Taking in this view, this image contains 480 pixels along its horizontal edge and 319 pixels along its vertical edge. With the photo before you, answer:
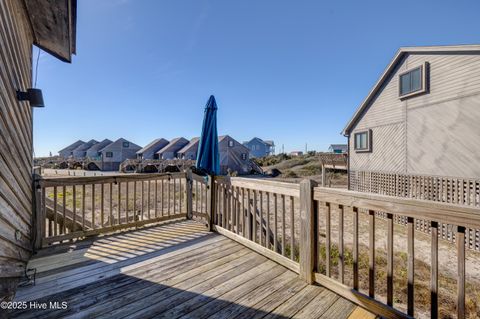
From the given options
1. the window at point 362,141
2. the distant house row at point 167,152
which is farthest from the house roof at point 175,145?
the window at point 362,141

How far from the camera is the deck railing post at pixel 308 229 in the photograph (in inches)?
93.5

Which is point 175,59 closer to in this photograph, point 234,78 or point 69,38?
point 234,78

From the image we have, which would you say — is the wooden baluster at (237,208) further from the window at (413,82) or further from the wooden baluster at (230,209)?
the window at (413,82)

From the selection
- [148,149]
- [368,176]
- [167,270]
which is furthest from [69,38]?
[148,149]

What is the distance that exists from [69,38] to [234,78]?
1324 centimetres

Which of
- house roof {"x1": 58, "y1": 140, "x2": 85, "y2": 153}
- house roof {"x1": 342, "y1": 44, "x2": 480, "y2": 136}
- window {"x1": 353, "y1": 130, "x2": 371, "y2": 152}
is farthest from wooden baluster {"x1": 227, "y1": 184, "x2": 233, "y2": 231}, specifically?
house roof {"x1": 58, "y1": 140, "x2": 85, "y2": 153}

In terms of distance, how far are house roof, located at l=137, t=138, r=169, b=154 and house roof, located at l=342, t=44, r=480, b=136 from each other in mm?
32297

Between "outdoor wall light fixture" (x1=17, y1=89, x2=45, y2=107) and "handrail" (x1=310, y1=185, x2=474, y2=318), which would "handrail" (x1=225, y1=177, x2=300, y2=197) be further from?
"outdoor wall light fixture" (x1=17, y1=89, x2=45, y2=107)

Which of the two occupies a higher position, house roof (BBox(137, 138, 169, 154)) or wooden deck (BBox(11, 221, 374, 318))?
house roof (BBox(137, 138, 169, 154))

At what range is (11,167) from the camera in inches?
90.5

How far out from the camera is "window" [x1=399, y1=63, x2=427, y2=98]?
8.83m

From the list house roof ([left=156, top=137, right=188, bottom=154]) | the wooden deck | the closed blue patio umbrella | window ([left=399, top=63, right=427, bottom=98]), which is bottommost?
the wooden deck

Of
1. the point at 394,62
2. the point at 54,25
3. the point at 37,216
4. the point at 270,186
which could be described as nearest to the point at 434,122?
the point at 394,62

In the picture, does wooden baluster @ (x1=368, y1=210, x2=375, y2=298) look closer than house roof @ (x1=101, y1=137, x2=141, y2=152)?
Yes
